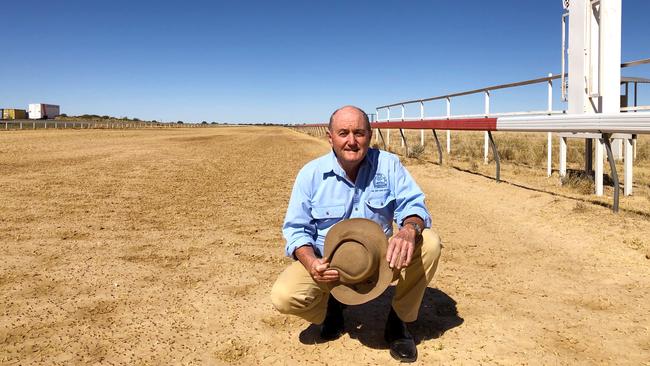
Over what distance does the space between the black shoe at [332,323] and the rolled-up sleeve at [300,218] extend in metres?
0.47

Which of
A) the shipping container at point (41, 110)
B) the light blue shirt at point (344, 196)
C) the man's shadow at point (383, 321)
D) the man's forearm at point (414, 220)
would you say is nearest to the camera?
the man's forearm at point (414, 220)

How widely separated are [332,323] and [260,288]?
0.89 m

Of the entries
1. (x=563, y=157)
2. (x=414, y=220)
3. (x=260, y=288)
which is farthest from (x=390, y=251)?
(x=563, y=157)

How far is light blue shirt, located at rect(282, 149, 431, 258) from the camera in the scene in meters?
2.82

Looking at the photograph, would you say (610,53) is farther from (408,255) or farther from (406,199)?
(408,255)

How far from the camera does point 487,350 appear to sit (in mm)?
2744

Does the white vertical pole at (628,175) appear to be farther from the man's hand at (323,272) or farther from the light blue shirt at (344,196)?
the man's hand at (323,272)

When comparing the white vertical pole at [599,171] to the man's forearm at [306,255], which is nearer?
the man's forearm at [306,255]

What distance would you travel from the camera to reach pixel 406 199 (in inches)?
111

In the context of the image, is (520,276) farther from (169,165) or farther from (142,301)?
(169,165)

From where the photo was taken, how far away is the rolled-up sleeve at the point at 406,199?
2781 mm

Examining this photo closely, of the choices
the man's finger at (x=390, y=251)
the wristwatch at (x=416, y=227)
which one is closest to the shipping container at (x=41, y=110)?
the wristwatch at (x=416, y=227)

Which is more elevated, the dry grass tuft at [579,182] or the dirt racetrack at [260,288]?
the dry grass tuft at [579,182]

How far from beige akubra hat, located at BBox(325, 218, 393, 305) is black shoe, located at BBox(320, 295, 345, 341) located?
0.51 meters
